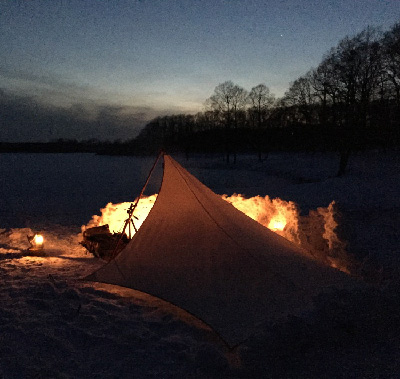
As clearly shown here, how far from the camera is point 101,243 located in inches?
259

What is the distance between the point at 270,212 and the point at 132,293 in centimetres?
382

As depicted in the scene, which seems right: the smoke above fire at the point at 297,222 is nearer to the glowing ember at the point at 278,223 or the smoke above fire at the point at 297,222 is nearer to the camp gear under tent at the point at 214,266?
the glowing ember at the point at 278,223

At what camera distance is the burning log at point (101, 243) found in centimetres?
648

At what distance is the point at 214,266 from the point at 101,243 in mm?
3005

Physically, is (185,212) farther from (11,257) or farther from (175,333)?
(11,257)

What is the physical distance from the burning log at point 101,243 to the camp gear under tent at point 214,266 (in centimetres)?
172

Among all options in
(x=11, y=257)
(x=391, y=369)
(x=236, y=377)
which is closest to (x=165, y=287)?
(x=236, y=377)

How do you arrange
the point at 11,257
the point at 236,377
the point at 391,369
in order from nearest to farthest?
1. the point at 236,377
2. the point at 391,369
3. the point at 11,257

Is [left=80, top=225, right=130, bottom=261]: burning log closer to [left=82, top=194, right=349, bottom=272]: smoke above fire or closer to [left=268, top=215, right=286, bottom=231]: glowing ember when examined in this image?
[left=82, top=194, right=349, bottom=272]: smoke above fire

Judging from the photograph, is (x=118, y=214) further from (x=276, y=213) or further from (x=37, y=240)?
(x=276, y=213)

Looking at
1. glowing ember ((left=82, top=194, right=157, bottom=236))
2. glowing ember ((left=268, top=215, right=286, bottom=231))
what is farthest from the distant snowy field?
glowing ember ((left=82, top=194, right=157, bottom=236))

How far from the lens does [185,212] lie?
5.12 m

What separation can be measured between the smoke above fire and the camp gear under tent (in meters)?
1.00

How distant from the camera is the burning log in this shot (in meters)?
6.48
